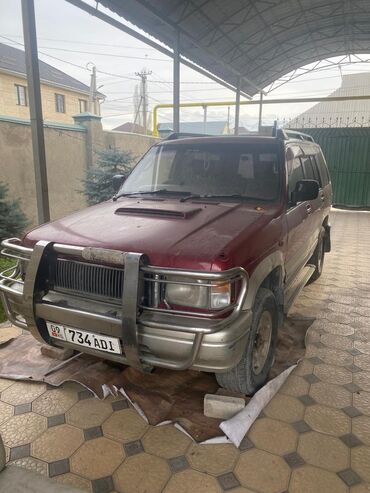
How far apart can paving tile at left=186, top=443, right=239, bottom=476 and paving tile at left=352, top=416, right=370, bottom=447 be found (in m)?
0.86

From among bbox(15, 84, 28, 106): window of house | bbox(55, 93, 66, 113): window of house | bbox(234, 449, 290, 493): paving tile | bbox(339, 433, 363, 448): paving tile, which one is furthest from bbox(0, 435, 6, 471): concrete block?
bbox(55, 93, 66, 113): window of house

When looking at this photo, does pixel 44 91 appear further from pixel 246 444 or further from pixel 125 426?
pixel 246 444

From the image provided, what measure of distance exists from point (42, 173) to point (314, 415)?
4329mm

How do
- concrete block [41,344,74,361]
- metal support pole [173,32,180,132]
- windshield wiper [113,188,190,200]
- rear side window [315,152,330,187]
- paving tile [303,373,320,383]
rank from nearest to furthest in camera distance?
paving tile [303,373,320,383], concrete block [41,344,74,361], windshield wiper [113,188,190,200], rear side window [315,152,330,187], metal support pole [173,32,180,132]

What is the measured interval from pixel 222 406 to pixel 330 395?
36.9 inches

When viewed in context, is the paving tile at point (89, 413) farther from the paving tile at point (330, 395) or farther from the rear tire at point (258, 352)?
the paving tile at point (330, 395)

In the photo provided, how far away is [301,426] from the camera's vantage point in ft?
8.71

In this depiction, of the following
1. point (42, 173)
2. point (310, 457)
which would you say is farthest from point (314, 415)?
point (42, 173)

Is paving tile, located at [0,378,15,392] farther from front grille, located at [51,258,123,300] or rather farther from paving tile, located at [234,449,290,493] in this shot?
paving tile, located at [234,449,290,493]

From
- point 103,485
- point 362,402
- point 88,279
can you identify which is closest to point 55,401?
point 103,485

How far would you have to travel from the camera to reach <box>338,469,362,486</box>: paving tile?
2.20 meters

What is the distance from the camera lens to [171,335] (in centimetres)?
224

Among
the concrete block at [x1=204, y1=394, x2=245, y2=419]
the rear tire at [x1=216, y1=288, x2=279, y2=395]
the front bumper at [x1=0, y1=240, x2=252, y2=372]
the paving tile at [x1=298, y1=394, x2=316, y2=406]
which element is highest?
the front bumper at [x1=0, y1=240, x2=252, y2=372]

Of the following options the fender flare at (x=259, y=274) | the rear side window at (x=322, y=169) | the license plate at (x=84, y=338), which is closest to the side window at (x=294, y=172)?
the fender flare at (x=259, y=274)
